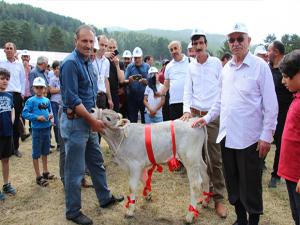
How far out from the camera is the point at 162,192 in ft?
19.9

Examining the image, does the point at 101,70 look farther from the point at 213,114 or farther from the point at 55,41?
the point at 55,41

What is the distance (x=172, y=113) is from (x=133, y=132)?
210cm

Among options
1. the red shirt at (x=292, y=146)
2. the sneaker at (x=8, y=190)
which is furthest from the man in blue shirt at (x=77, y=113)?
the red shirt at (x=292, y=146)

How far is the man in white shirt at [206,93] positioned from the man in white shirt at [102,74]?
6.71 ft

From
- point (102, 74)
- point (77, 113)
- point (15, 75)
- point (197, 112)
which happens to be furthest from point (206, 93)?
point (15, 75)

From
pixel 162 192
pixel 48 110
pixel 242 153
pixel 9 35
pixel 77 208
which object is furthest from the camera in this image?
pixel 9 35

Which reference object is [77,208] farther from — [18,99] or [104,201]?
[18,99]

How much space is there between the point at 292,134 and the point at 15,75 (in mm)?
7342

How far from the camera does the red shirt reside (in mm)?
3152

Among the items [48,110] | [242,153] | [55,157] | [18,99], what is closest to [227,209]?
[242,153]

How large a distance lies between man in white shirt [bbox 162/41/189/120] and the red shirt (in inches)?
141

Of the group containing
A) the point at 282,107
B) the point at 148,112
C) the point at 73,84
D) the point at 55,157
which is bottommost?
the point at 55,157

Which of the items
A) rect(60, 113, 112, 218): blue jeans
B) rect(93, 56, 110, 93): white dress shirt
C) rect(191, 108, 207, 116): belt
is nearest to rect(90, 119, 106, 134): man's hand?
rect(60, 113, 112, 218): blue jeans

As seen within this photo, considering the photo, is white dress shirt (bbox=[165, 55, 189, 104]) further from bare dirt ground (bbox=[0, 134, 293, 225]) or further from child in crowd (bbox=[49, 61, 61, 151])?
child in crowd (bbox=[49, 61, 61, 151])
